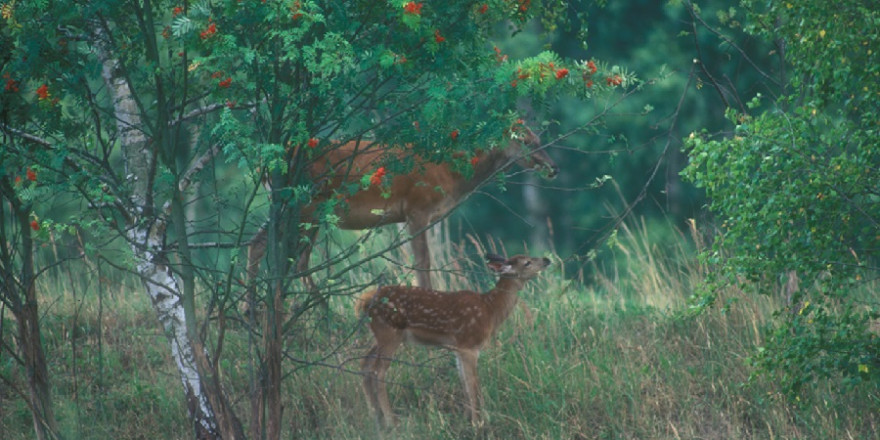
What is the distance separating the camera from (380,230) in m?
5.34

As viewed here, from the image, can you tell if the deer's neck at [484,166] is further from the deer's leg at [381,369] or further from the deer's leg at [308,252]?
the deer's leg at [381,369]

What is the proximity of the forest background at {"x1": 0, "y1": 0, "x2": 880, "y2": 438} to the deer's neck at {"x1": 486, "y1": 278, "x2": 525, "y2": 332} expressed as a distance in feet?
1.13

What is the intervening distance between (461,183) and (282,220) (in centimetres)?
449

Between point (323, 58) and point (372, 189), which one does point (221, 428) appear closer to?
point (323, 58)

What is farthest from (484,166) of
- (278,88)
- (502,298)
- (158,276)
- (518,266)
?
(278,88)

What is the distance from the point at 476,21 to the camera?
18.6ft

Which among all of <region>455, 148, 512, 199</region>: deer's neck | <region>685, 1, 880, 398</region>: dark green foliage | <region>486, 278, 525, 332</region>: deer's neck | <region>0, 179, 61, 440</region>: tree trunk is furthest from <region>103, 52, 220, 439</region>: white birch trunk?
<region>455, 148, 512, 199</region>: deer's neck

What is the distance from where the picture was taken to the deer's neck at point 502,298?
299 inches

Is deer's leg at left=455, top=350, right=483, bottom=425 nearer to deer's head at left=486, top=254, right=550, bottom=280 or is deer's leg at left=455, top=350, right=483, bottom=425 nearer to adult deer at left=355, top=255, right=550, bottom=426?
adult deer at left=355, top=255, right=550, bottom=426

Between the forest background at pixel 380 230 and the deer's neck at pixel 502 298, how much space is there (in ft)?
1.13

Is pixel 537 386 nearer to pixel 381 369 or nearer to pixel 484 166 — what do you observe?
pixel 381 369

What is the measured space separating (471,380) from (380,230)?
2.20m

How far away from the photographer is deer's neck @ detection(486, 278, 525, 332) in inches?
299

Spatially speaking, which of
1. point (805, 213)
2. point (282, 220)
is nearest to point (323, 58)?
point (282, 220)
